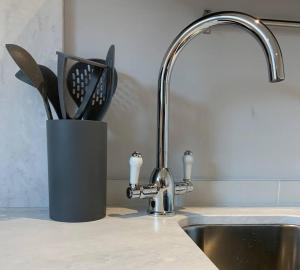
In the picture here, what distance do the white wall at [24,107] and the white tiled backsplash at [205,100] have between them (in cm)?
3

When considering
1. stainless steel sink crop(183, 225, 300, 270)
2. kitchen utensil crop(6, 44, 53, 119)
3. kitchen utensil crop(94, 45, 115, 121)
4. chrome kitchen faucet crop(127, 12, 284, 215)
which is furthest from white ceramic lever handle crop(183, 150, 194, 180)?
kitchen utensil crop(6, 44, 53, 119)

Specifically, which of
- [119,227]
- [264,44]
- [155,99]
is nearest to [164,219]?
[119,227]

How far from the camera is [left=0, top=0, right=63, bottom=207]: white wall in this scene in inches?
33.4

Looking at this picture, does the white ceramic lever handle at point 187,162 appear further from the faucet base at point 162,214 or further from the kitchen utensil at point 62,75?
the kitchen utensil at point 62,75

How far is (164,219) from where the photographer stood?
30.5 inches

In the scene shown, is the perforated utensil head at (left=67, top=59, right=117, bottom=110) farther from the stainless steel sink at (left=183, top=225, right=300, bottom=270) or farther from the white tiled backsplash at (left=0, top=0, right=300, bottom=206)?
the stainless steel sink at (left=183, top=225, right=300, bottom=270)

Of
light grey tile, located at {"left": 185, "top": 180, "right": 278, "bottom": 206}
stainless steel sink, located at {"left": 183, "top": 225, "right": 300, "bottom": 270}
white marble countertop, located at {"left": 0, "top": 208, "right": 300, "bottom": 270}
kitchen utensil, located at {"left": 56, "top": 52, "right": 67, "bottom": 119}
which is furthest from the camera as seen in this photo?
light grey tile, located at {"left": 185, "top": 180, "right": 278, "bottom": 206}

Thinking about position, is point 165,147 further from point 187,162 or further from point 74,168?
point 74,168

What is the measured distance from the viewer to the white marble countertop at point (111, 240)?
52 cm

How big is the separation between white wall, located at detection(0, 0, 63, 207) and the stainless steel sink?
15.5 inches

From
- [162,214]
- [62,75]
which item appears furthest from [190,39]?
[162,214]

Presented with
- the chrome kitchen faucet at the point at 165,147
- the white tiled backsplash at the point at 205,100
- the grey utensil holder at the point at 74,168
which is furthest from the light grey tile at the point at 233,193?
the grey utensil holder at the point at 74,168

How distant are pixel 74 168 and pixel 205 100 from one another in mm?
419

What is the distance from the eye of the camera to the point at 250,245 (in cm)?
84
